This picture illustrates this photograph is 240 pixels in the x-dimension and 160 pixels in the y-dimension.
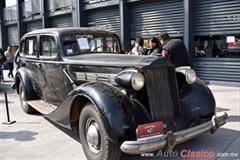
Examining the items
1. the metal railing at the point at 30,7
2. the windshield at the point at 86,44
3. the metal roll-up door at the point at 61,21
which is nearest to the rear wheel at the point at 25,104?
the windshield at the point at 86,44

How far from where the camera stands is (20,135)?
514cm

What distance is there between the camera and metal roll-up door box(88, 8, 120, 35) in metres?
12.8

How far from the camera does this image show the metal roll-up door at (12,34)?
805 inches

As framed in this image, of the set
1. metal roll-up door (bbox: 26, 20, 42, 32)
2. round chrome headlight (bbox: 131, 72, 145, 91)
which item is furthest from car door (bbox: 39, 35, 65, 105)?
metal roll-up door (bbox: 26, 20, 42, 32)

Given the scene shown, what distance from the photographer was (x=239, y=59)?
923 centimetres

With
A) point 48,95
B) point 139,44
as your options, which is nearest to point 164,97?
point 48,95

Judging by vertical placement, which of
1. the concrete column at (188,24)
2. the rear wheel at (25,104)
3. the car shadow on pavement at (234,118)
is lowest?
the car shadow on pavement at (234,118)

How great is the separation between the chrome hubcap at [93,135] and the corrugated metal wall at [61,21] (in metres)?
11.8

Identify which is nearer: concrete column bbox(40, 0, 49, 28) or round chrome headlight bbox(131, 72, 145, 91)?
round chrome headlight bbox(131, 72, 145, 91)

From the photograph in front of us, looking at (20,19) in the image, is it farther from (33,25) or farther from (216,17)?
(216,17)

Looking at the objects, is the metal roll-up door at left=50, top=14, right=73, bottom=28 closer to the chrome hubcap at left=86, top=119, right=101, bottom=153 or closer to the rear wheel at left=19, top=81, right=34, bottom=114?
the rear wheel at left=19, top=81, right=34, bottom=114

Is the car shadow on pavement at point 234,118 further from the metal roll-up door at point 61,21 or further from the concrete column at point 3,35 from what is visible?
the concrete column at point 3,35

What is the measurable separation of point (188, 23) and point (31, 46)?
560 centimetres

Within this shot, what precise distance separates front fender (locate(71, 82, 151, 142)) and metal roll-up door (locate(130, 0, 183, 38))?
7.39m
